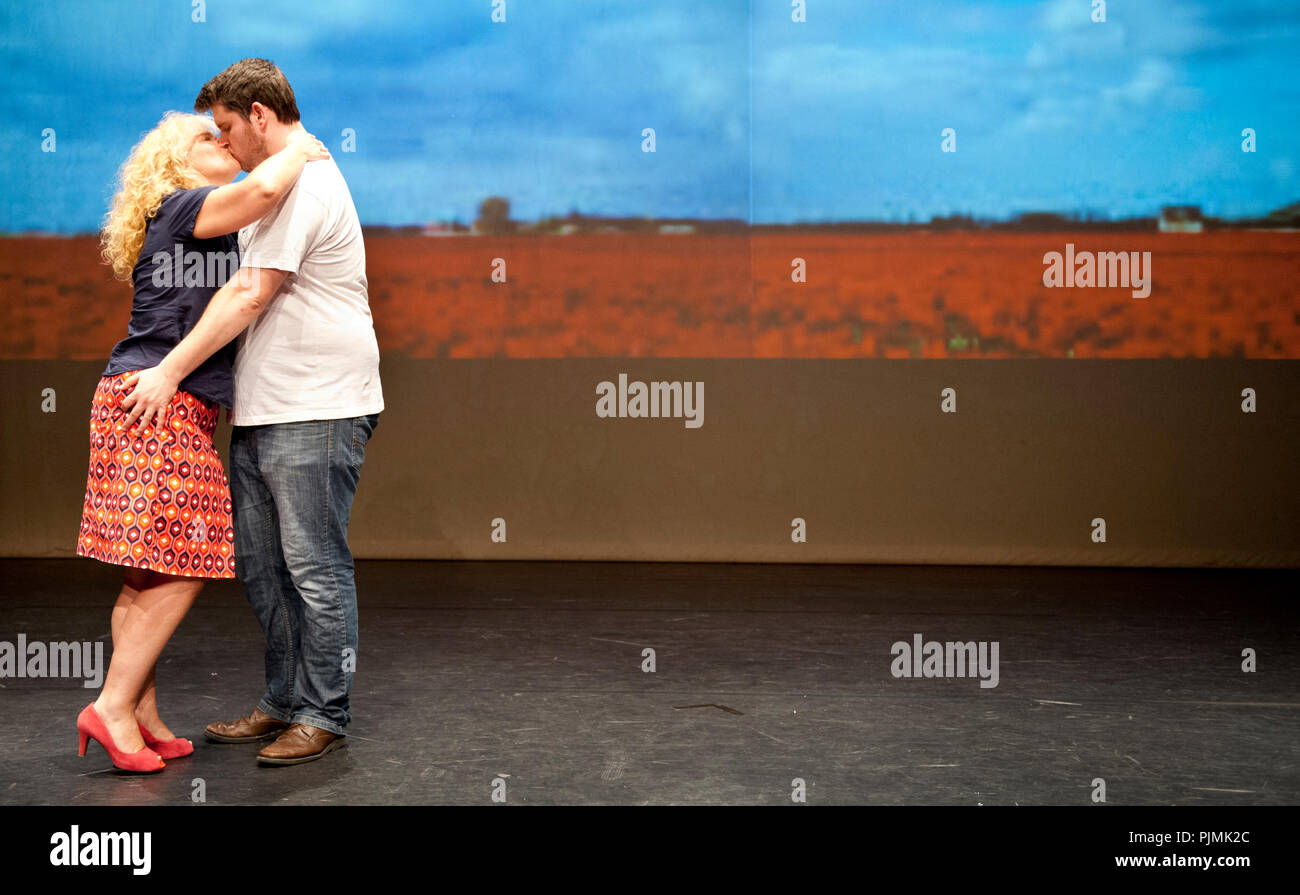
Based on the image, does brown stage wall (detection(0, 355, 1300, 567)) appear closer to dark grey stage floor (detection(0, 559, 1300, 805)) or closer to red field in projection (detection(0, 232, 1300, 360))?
red field in projection (detection(0, 232, 1300, 360))

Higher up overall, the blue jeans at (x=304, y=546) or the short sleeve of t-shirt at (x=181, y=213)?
the short sleeve of t-shirt at (x=181, y=213)

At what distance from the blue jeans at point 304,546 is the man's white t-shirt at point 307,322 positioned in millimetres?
38

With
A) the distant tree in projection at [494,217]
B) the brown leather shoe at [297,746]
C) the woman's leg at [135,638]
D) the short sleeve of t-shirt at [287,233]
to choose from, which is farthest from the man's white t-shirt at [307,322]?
the distant tree in projection at [494,217]

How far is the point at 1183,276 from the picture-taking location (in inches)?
181

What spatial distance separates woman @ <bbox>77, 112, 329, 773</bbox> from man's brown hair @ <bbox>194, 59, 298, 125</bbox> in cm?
7

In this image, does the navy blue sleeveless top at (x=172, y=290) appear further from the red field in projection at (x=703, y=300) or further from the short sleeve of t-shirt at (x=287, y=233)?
the red field in projection at (x=703, y=300)

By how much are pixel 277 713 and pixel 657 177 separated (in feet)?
9.81

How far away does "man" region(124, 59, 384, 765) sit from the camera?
1967mm

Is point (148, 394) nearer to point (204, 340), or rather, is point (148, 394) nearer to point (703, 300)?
point (204, 340)

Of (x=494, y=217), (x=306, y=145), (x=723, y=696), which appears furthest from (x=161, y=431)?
(x=494, y=217)

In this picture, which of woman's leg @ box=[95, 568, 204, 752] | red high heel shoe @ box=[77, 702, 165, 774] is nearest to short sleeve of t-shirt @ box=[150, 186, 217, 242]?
woman's leg @ box=[95, 568, 204, 752]

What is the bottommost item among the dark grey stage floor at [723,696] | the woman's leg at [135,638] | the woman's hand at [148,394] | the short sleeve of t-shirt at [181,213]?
the dark grey stage floor at [723,696]

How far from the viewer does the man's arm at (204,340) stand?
1917 mm

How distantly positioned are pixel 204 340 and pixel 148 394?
13 cm
